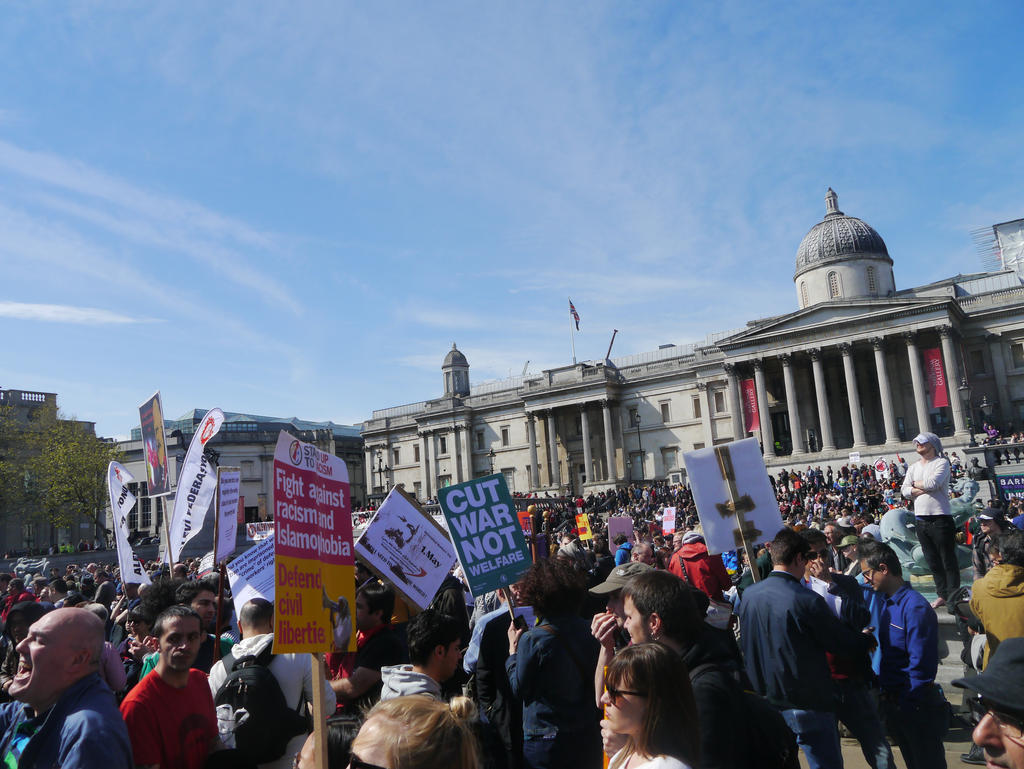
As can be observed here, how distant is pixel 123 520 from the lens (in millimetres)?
9516

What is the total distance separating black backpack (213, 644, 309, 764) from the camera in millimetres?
3832

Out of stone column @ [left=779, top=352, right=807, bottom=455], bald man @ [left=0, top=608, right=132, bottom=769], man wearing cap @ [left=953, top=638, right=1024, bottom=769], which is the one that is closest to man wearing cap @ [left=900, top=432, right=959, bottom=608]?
man wearing cap @ [left=953, top=638, right=1024, bottom=769]

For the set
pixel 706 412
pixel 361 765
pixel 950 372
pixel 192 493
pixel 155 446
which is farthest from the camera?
pixel 706 412

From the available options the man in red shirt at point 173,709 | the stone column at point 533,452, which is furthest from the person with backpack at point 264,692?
the stone column at point 533,452

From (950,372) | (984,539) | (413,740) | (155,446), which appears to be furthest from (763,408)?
Answer: (413,740)

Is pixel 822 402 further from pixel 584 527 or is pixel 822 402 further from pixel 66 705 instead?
pixel 66 705

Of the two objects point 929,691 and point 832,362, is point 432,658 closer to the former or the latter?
point 929,691

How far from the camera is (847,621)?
5223 mm

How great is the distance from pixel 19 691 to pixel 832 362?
160 ft

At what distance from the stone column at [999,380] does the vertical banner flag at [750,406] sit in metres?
13.0

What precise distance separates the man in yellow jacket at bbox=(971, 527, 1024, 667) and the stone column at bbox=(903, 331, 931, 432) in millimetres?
40577

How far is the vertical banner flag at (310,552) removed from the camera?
3.48 metres

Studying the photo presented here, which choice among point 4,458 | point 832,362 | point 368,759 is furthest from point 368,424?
point 368,759

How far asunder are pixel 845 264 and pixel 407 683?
49822 mm
